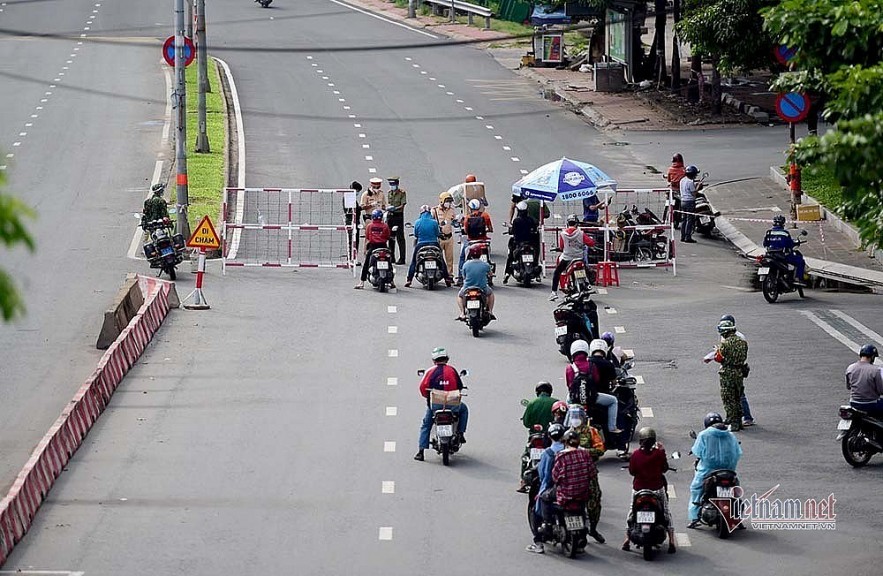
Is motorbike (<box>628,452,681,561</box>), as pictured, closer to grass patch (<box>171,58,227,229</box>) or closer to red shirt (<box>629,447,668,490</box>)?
red shirt (<box>629,447,668,490</box>)

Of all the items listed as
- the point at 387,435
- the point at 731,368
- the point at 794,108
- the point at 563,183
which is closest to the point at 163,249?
the point at 563,183

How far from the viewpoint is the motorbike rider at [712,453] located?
53.2 ft

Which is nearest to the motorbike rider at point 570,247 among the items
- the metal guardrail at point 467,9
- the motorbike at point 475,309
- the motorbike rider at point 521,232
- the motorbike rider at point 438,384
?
the motorbike rider at point 521,232

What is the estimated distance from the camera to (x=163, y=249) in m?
28.3

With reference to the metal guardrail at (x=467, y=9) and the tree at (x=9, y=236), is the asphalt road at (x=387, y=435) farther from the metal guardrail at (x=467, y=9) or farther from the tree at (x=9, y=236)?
the metal guardrail at (x=467, y=9)

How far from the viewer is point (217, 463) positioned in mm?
18578

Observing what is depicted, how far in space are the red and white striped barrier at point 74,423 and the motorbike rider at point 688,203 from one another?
11.1 m

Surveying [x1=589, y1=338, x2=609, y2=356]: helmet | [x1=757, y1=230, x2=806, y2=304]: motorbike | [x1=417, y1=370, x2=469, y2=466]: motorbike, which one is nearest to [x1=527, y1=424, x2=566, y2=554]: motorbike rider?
[x1=417, y1=370, x2=469, y2=466]: motorbike

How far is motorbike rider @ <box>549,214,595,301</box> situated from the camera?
26719 mm

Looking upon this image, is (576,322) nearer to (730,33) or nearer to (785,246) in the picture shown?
(785,246)

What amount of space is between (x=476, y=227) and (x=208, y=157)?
44.0 feet

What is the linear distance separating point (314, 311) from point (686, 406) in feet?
26.4

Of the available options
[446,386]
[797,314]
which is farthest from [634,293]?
[446,386]

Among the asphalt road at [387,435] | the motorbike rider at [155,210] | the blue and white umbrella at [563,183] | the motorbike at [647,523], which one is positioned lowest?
the asphalt road at [387,435]
